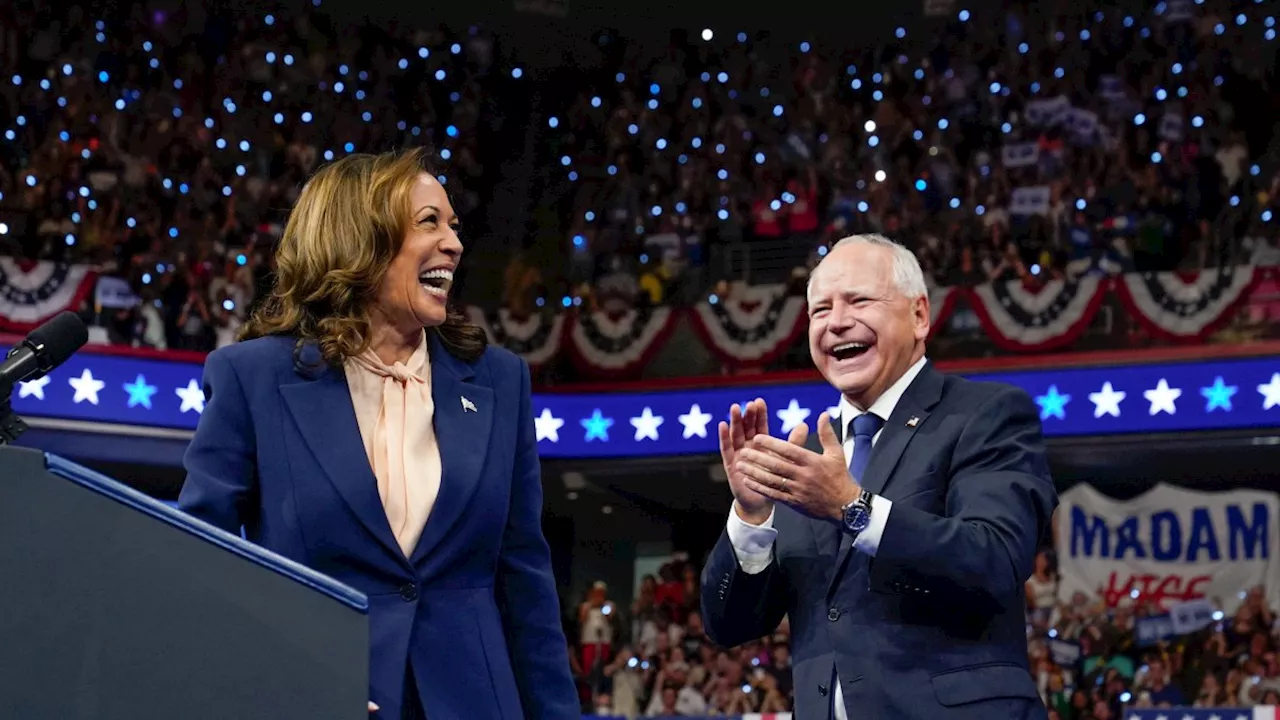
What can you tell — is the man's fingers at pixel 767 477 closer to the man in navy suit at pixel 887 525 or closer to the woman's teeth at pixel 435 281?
the man in navy suit at pixel 887 525

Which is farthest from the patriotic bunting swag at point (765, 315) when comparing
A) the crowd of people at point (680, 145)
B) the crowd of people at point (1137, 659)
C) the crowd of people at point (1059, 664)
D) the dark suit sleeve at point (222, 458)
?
the dark suit sleeve at point (222, 458)

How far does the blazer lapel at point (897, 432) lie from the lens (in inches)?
117

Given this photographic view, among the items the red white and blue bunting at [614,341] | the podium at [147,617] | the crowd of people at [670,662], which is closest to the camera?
the podium at [147,617]

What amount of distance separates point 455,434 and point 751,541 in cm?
78

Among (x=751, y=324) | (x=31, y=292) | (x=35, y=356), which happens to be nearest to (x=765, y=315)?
(x=751, y=324)

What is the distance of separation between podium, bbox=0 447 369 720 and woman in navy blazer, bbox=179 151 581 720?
502 mm

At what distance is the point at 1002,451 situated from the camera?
2.90 metres

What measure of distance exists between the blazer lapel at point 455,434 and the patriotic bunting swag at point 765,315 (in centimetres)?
906

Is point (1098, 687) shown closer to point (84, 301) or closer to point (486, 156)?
point (84, 301)

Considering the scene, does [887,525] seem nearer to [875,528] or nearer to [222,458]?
[875,528]

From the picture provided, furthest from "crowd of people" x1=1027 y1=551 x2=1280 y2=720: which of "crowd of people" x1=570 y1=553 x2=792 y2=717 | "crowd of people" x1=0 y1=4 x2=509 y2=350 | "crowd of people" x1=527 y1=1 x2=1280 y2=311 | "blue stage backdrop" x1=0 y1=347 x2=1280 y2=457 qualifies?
"crowd of people" x1=0 y1=4 x2=509 y2=350

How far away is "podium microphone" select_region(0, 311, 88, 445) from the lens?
5.74ft

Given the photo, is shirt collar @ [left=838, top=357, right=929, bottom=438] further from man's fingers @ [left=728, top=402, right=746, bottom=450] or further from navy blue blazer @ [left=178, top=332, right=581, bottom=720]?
navy blue blazer @ [left=178, top=332, right=581, bottom=720]

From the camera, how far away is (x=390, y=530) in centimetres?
227
